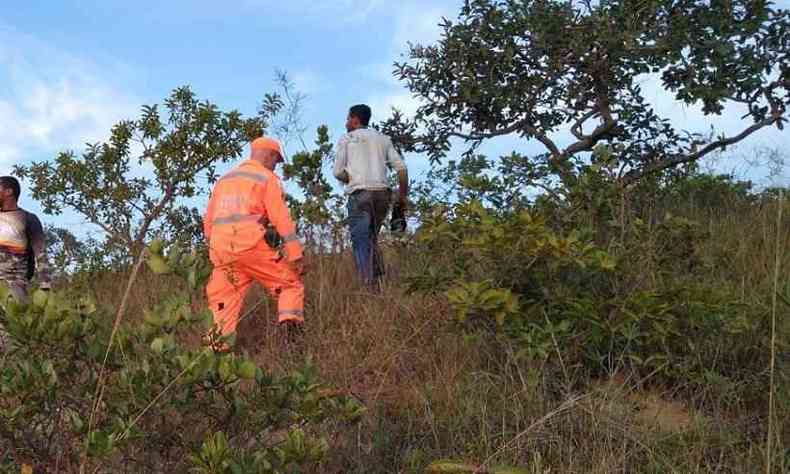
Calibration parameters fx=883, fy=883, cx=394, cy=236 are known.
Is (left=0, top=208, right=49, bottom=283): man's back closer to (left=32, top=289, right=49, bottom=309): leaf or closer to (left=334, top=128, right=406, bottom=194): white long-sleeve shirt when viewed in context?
(left=334, top=128, right=406, bottom=194): white long-sleeve shirt

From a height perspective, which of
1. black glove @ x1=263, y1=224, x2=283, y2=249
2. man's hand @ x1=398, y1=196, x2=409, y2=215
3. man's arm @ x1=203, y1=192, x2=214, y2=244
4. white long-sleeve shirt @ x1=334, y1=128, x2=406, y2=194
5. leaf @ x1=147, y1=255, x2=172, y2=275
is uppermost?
white long-sleeve shirt @ x1=334, y1=128, x2=406, y2=194

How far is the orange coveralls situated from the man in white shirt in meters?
1.27

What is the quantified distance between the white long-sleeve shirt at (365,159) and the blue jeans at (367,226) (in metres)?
0.08

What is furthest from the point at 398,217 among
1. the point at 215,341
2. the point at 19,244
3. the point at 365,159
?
the point at 215,341

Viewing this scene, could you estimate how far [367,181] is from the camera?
23.4ft

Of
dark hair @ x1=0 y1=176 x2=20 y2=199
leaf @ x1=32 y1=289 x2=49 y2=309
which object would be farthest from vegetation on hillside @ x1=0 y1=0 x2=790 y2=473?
dark hair @ x1=0 y1=176 x2=20 y2=199

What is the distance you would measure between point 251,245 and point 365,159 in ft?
5.73

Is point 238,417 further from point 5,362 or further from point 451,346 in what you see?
point 451,346

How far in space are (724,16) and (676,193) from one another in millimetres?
1976

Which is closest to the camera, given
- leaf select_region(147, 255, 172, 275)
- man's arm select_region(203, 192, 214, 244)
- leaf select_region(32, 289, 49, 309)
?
leaf select_region(32, 289, 49, 309)

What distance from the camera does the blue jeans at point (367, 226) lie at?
696cm

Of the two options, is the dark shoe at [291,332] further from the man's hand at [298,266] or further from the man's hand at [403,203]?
the man's hand at [403,203]

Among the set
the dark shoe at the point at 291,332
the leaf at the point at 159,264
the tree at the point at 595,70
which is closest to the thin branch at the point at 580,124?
the tree at the point at 595,70

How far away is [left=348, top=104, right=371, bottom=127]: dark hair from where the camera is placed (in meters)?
7.39
